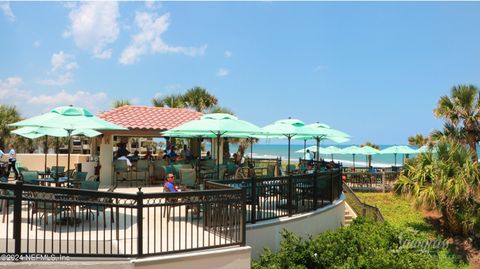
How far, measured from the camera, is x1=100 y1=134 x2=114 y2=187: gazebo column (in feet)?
49.4

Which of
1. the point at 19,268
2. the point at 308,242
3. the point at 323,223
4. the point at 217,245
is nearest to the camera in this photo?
the point at 19,268

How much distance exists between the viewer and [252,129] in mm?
10562

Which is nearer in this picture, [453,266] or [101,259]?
[101,259]

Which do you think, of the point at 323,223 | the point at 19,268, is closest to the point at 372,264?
the point at 323,223

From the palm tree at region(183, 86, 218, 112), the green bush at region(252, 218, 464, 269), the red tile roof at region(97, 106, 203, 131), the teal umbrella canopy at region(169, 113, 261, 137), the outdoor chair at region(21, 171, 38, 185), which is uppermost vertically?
the palm tree at region(183, 86, 218, 112)

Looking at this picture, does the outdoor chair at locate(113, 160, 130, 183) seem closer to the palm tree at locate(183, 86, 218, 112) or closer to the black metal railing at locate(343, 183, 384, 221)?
the black metal railing at locate(343, 183, 384, 221)

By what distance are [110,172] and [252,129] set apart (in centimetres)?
722

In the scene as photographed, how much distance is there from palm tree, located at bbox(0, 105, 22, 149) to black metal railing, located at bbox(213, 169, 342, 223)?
2681 cm

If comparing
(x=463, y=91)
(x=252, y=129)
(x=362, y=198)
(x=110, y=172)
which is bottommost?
(x=362, y=198)

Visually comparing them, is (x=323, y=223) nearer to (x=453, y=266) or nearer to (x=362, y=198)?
(x=453, y=266)

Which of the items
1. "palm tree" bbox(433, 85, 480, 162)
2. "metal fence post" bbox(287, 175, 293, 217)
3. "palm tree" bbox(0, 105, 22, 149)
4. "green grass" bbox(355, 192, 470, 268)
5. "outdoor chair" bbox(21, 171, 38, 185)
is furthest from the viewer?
"palm tree" bbox(0, 105, 22, 149)

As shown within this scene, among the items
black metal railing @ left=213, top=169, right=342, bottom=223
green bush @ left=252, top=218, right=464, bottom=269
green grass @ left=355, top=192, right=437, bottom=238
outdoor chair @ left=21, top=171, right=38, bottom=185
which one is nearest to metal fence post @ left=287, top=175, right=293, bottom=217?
black metal railing @ left=213, top=169, right=342, bottom=223

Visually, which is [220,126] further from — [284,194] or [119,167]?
[119,167]

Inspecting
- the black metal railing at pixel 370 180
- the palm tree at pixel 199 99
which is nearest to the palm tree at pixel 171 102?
the palm tree at pixel 199 99
